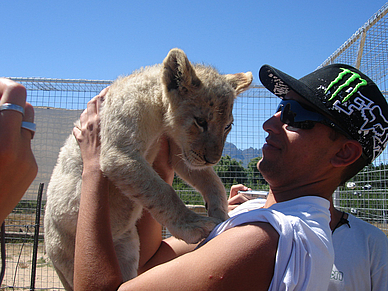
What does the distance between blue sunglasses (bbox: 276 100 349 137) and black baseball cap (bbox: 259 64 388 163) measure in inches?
1.5

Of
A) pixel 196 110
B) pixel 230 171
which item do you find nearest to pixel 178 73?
pixel 196 110

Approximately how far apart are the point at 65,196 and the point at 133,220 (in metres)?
0.61

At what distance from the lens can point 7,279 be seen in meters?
8.03

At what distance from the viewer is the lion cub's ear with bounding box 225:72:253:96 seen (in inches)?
118

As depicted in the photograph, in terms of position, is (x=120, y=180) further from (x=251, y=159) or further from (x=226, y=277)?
(x=251, y=159)

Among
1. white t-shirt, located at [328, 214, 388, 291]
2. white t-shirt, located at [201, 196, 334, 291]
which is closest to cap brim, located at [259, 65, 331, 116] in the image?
white t-shirt, located at [201, 196, 334, 291]

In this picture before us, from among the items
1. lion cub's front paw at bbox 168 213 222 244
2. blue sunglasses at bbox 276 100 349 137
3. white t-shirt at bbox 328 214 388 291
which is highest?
blue sunglasses at bbox 276 100 349 137

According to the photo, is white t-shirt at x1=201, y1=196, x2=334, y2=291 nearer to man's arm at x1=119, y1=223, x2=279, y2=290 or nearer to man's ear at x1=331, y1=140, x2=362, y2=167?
man's arm at x1=119, y1=223, x2=279, y2=290

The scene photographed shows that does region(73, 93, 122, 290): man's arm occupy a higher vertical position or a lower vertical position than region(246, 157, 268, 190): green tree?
higher

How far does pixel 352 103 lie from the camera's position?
6.15 ft

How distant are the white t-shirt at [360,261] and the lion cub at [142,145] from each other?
902 mm

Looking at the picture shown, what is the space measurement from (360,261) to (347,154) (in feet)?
2.63

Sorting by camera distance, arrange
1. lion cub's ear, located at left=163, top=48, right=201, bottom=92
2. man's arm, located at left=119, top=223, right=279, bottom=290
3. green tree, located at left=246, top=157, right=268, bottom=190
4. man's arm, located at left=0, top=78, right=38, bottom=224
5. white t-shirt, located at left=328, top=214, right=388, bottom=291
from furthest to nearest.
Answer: green tree, located at left=246, top=157, right=268, bottom=190 → lion cub's ear, located at left=163, top=48, right=201, bottom=92 → white t-shirt, located at left=328, top=214, right=388, bottom=291 → man's arm, located at left=0, top=78, right=38, bottom=224 → man's arm, located at left=119, top=223, right=279, bottom=290

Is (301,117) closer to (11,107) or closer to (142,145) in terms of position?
(142,145)
